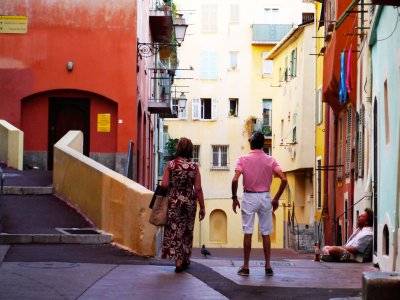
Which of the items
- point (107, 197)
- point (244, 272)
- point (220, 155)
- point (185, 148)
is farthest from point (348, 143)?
point (220, 155)

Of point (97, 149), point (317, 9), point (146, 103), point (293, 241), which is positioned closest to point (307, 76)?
point (317, 9)

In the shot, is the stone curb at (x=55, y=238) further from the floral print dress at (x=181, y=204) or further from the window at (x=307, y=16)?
the window at (x=307, y=16)

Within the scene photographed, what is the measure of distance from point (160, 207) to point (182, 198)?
31cm

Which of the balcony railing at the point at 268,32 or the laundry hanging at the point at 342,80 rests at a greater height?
the balcony railing at the point at 268,32

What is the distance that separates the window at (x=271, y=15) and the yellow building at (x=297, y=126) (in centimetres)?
1089

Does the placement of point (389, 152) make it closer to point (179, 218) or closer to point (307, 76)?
point (179, 218)

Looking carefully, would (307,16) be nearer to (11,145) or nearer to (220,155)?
(220,155)

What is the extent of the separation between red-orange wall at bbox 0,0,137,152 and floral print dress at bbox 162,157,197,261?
1660 centimetres

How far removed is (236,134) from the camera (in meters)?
65.2

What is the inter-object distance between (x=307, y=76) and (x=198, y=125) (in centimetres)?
2049

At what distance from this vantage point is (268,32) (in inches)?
2591

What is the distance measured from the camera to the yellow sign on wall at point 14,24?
29.3m

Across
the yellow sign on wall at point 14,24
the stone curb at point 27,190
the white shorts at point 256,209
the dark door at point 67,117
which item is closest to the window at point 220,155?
the dark door at point 67,117

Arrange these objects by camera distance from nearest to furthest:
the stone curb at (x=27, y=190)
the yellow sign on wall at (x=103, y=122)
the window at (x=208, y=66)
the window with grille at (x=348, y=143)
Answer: the stone curb at (x=27, y=190) < the window with grille at (x=348, y=143) < the yellow sign on wall at (x=103, y=122) < the window at (x=208, y=66)
